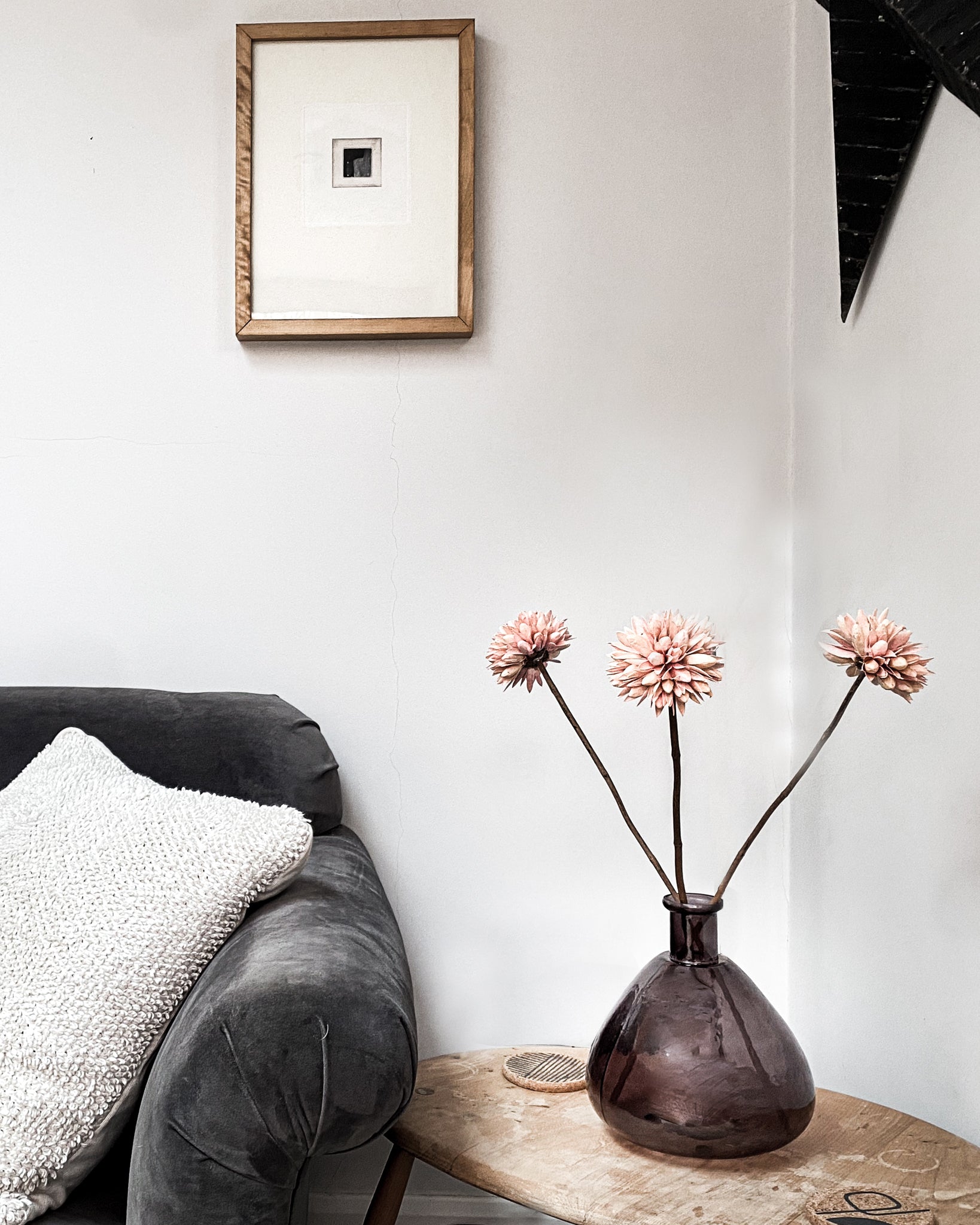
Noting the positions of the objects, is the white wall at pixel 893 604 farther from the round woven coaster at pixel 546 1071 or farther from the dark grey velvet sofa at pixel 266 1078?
the dark grey velvet sofa at pixel 266 1078

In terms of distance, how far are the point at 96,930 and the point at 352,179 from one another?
108 cm

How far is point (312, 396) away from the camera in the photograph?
4.80 ft

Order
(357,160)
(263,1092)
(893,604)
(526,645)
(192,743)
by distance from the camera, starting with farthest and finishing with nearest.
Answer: (357,160), (192,743), (893,604), (526,645), (263,1092)

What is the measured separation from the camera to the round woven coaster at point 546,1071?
1.04 meters

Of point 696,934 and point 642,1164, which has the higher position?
point 696,934

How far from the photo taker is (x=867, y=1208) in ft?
2.59

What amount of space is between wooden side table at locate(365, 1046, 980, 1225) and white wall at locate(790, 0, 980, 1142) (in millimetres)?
85

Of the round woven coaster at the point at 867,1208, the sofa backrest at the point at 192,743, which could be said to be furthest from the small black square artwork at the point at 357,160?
the round woven coaster at the point at 867,1208

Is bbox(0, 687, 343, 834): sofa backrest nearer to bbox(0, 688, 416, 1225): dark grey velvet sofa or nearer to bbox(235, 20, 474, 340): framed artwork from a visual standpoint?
bbox(0, 688, 416, 1225): dark grey velvet sofa

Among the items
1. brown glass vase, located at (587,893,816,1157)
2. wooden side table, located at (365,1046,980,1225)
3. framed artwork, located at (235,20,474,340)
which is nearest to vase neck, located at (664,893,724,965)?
brown glass vase, located at (587,893,816,1157)

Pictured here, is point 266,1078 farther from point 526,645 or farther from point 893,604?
point 893,604

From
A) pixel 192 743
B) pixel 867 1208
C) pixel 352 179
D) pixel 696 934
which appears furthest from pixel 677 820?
pixel 352 179

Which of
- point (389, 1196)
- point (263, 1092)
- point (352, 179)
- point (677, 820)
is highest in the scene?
point (352, 179)

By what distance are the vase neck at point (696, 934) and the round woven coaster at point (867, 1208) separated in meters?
0.20
